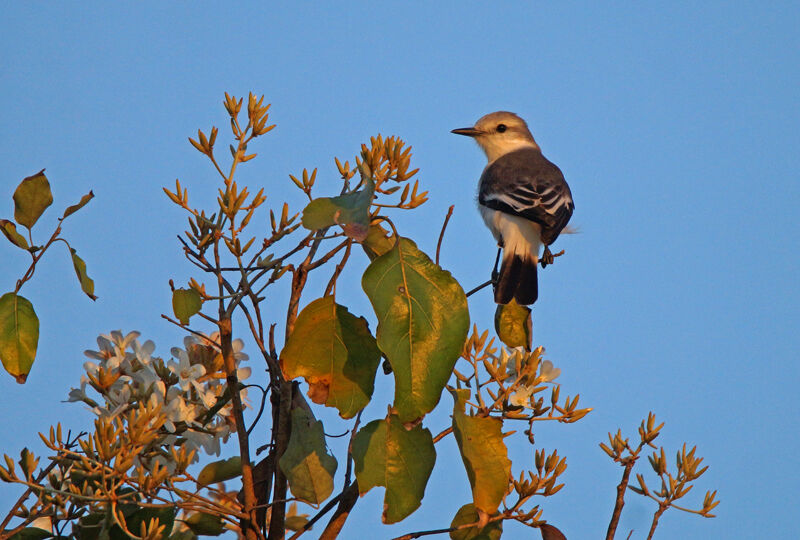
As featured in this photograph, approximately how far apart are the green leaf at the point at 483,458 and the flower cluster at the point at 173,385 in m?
0.69

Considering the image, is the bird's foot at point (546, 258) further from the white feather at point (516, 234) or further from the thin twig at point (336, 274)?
the thin twig at point (336, 274)

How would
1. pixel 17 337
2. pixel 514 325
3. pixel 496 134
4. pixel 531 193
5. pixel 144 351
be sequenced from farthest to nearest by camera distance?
pixel 496 134, pixel 531 193, pixel 514 325, pixel 144 351, pixel 17 337

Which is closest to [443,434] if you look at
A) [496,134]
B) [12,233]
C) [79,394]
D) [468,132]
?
[79,394]

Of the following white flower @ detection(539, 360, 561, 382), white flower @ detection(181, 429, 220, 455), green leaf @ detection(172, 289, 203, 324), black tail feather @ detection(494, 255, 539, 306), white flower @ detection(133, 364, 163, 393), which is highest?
black tail feather @ detection(494, 255, 539, 306)

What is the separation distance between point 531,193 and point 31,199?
3.47 metres

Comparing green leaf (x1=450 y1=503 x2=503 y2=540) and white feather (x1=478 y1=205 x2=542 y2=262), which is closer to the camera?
green leaf (x1=450 y1=503 x2=503 y2=540)

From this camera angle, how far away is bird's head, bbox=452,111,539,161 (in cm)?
740

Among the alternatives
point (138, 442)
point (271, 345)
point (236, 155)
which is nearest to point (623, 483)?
point (271, 345)

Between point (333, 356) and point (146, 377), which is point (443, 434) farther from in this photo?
point (146, 377)

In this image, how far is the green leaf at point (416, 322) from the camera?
7.20ft

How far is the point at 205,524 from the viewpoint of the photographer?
2396 mm

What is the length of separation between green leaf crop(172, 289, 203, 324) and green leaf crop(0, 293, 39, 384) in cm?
42

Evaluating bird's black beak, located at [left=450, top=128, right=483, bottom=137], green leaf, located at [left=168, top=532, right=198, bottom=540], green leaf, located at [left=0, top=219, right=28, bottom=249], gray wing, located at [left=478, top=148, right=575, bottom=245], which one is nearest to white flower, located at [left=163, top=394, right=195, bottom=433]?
green leaf, located at [left=168, top=532, right=198, bottom=540]

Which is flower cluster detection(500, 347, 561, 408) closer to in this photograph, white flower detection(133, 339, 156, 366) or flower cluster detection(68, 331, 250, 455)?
flower cluster detection(68, 331, 250, 455)
